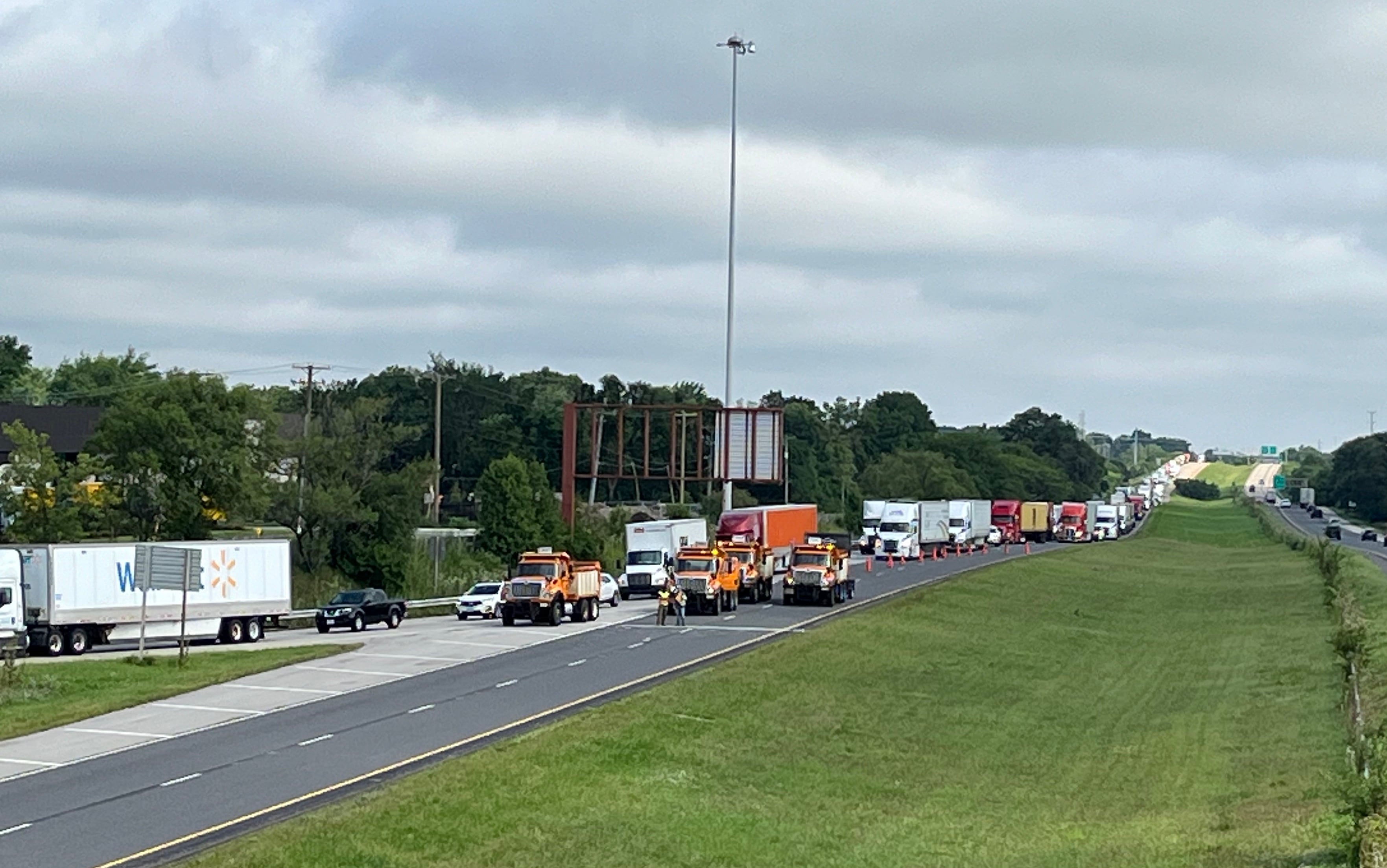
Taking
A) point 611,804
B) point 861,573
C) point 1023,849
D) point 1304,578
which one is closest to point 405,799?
point 611,804

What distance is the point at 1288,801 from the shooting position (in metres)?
28.2

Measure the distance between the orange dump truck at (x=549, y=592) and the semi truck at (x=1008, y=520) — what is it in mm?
79856

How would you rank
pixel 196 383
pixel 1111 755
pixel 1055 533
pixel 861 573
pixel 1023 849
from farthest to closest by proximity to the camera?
pixel 1055 533, pixel 861 573, pixel 196 383, pixel 1111 755, pixel 1023 849

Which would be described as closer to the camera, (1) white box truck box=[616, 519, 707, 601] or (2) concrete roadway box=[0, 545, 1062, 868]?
Answer: (2) concrete roadway box=[0, 545, 1062, 868]

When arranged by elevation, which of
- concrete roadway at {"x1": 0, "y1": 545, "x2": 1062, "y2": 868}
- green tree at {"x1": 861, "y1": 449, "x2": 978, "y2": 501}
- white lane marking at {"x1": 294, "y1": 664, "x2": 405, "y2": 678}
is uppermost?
green tree at {"x1": 861, "y1": 449, "x2": 978, "y2": 501}

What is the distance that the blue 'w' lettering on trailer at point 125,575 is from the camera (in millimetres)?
53562

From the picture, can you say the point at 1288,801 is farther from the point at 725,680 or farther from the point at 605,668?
the point at 605,668

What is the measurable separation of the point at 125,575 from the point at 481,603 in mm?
17277

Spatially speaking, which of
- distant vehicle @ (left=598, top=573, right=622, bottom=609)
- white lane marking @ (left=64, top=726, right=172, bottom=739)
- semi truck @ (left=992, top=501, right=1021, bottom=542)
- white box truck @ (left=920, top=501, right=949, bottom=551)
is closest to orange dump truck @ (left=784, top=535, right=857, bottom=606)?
distant vehicle @ (left=598, top=573, right=622, bottom=609)

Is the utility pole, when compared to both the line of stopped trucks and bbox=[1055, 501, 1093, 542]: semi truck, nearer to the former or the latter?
the line of stopped trucks

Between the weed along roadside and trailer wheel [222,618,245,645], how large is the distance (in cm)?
3399

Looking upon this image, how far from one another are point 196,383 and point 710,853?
59.9 metres

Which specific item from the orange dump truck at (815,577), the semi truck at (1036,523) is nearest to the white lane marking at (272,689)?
the orange dump truck at (815,577)

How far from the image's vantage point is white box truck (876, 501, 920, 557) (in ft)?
355
